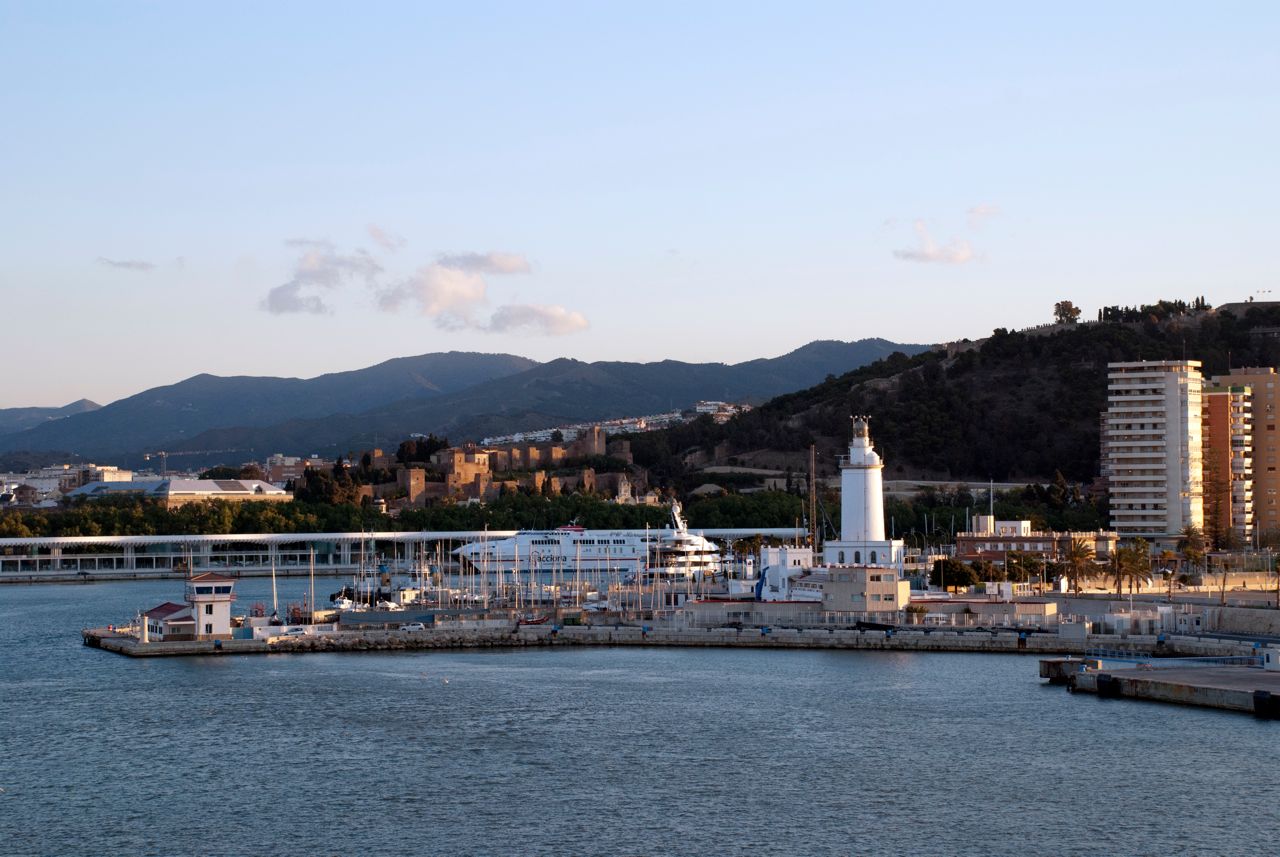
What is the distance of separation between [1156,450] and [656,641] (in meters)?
40.4

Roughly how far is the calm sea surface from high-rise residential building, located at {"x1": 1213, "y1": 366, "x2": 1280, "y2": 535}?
48599mm

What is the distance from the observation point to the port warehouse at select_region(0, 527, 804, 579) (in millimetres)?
104562

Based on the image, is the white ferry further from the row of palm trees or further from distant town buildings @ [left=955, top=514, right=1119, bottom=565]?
the row of palm trees

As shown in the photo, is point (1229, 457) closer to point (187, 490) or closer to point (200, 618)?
point (200, 618)

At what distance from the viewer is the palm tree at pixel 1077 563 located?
66188mm

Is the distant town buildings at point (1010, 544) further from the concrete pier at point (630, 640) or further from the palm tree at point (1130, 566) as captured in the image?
the concrete pier at point (630, 640)

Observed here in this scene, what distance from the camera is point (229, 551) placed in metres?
110

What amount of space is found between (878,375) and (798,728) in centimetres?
11411

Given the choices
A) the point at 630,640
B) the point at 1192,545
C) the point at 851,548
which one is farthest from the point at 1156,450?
the point at 630,640

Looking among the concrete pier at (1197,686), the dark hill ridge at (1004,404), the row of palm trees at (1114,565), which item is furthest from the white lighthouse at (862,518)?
the dark hill ridge at (1004,404)

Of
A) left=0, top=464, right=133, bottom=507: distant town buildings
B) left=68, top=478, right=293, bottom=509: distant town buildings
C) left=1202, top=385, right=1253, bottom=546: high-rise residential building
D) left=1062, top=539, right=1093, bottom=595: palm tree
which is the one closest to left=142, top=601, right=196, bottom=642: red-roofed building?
left=1062, top=539, right=1093, bottom=595: palm tree

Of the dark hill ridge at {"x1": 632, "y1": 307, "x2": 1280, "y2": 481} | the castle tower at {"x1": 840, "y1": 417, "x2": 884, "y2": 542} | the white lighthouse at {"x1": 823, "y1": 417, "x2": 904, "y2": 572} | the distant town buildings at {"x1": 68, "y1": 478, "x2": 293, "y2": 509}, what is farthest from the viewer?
the distant town buildings at {"x1": 68, "y1": 478, "x2": 293, "y2": 509}

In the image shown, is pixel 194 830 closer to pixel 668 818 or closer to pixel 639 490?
pixel 668 818

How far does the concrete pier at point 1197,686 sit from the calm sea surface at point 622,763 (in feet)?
2.53
